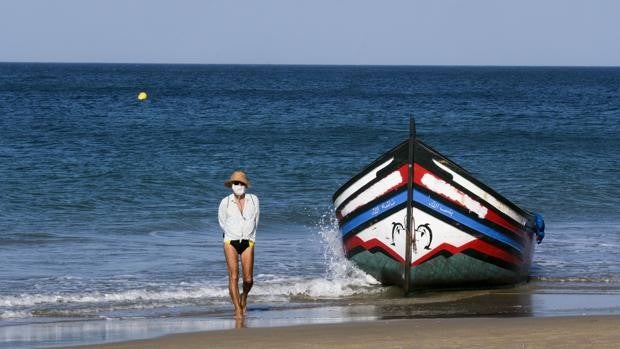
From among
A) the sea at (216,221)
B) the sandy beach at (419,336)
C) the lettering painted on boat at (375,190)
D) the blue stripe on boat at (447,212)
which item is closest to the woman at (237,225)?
the sea at (216,221)

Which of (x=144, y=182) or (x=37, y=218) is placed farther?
(x=144, y=182)

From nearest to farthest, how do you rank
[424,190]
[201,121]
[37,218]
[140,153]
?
[424,190] < [37,218] < [140,153] < [201,121]

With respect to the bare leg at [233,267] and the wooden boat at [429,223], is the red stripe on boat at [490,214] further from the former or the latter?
the bare leg at [233,267]

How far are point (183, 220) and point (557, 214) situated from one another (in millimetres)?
6026

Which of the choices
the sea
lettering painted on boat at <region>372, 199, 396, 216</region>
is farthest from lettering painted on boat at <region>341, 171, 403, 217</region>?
the sea

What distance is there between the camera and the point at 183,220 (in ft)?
56.4

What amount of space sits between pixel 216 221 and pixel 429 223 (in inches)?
262

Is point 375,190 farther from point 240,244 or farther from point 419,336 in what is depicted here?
point 419,336

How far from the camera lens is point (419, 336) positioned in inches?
320

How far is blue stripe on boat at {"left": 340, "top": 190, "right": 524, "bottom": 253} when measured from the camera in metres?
11.0

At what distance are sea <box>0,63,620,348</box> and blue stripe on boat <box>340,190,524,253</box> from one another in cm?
58

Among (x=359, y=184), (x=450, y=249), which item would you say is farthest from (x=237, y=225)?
(x=450, y=249)

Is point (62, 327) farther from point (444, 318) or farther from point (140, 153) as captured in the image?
point (140, 153)

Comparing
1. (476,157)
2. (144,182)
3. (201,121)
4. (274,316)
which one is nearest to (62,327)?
(274,316)
